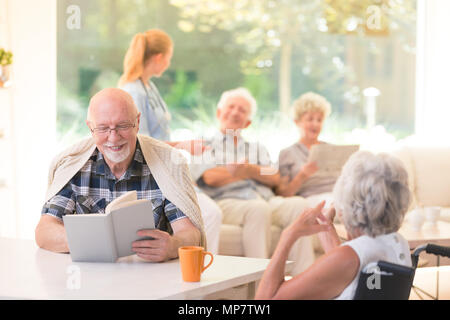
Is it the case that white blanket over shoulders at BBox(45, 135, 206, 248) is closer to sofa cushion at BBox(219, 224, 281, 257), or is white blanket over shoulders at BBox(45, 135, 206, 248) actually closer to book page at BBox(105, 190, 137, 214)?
book page at BBox(105, 190, 137, 214)

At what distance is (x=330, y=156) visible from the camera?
188 inches

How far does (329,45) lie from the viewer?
578cm

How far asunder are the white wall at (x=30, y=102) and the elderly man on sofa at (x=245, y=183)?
3.58 ft

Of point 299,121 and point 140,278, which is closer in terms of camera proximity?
point 140,278

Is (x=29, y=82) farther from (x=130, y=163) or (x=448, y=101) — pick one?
(x=448, y=101)

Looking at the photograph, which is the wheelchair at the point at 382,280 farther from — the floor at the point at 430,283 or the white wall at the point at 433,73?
the white wall at the point at 433,73

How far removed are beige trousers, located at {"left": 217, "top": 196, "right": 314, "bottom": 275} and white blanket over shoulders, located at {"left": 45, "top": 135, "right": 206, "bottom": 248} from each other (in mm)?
1854

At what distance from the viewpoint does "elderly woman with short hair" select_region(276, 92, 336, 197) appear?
4.88 metres

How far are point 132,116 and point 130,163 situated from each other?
17 cm

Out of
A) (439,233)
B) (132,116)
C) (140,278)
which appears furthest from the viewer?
(439,233)

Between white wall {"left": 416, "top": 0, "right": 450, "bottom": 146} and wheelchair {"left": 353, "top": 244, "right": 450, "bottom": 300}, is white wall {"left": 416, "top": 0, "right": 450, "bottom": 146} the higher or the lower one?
the higher one

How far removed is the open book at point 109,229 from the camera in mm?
2027

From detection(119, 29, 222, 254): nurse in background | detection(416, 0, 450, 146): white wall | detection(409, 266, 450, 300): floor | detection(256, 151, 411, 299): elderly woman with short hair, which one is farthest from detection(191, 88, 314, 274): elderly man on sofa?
detection(256, 151, 411, 299): elderly woman with short hair
